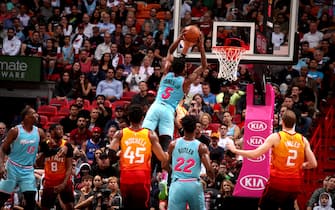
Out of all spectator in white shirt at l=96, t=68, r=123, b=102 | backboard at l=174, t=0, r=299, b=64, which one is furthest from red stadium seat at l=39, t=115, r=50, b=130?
backboard at l=174, t=0, r=299, b=64

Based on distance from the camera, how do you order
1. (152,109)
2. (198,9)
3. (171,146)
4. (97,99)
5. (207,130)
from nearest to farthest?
1. (171,146)
2. (152,109)
3. (207,130)
4. (97,99)
5. (198,9)

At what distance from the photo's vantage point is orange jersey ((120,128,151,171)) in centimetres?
1406

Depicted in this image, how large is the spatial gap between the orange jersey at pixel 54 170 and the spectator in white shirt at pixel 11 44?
349 inches

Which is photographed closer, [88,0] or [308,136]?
[308,136]

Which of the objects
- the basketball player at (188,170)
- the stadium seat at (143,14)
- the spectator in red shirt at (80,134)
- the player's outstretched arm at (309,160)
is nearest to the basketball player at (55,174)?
the basketball player at (188,170)

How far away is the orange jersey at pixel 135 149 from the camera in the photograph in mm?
14062

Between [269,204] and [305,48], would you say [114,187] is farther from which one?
[305,48]

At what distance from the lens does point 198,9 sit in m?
25.0

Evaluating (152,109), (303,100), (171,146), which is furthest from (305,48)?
(171,146)

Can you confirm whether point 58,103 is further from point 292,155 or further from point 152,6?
point 292,155

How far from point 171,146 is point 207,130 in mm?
6117

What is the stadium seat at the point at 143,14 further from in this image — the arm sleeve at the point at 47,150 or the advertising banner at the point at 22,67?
the arm sleeve at the point at 47,150

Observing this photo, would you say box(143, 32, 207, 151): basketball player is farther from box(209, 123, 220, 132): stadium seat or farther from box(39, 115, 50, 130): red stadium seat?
box(39, 115, 50, 130): red stadium seat

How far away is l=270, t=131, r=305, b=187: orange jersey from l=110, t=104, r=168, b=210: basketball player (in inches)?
64.6
